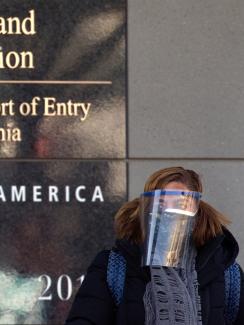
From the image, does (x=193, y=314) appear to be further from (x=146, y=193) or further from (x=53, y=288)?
(x=53, y=288)

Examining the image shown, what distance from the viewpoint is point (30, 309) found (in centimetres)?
496

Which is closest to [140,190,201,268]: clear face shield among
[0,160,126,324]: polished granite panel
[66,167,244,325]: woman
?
[66,167,244,325]: woman

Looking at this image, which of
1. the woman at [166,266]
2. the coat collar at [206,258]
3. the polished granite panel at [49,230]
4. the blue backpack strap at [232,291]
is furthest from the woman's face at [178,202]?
the polished granite panel at [49,230]

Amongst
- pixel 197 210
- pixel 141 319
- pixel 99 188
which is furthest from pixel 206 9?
pixel 141 319

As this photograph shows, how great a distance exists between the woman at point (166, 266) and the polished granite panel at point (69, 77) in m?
2.03

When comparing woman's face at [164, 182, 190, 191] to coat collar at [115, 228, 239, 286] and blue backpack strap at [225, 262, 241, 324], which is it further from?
blue backpack strap at [225, 262, 241, 324]

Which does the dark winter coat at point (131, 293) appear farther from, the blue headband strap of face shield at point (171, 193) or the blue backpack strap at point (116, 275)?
the blue headband strap of face shield at point (171, 193)

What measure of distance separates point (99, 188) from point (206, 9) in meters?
1.21

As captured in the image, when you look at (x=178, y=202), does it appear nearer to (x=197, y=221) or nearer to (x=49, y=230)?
(x=197, y=221)

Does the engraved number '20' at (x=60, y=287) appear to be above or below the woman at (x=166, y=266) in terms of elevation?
below

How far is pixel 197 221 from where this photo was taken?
9.83 ft

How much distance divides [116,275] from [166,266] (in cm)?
18

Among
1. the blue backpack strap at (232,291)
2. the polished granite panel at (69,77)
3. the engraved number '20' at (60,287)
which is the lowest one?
the engraved number '20' at (60,287)

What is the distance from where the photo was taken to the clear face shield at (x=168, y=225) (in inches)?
114
